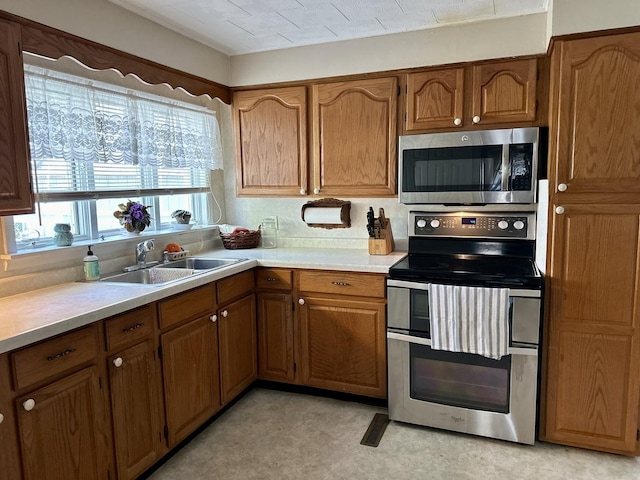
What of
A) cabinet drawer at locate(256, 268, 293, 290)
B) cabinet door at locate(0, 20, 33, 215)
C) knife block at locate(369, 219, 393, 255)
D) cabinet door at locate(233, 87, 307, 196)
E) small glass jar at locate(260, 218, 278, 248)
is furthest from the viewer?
small glass jar at locate(260, 218, 278, 248)

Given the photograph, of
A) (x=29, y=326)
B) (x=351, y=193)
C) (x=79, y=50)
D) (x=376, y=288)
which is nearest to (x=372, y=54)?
(x=351, y=193)

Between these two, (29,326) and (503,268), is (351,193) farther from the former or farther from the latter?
(29,326)

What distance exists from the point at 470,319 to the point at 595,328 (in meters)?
0.59

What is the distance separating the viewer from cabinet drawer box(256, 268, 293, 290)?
289cm

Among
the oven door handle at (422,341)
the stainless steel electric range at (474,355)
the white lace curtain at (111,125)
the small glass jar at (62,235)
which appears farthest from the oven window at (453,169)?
the small glass jar at (62,235)

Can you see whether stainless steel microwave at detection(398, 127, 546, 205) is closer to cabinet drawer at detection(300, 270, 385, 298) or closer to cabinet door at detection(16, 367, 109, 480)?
cabinet drawer at detection(300, 270, 385, 298)

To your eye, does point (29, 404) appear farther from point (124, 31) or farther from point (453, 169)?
point (453, 169)

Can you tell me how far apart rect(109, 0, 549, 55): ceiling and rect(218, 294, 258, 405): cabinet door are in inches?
65.2

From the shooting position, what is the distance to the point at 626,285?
85.9 inches

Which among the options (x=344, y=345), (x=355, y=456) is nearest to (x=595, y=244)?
(x=344, y=345)

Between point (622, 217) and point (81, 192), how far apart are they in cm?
276

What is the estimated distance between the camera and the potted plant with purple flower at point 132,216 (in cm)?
276

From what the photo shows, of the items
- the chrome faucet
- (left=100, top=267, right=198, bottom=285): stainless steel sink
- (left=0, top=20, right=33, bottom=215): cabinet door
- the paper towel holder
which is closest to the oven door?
the paper towel holder

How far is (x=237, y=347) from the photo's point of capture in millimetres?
2820
